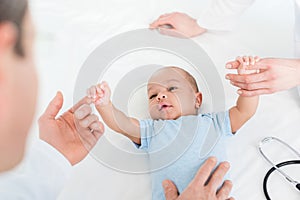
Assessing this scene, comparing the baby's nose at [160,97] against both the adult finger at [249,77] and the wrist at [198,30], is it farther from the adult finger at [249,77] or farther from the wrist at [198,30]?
the wrist at [198,30]

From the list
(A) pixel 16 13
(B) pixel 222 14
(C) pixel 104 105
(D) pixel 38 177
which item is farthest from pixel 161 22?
(A) pixel 16 13

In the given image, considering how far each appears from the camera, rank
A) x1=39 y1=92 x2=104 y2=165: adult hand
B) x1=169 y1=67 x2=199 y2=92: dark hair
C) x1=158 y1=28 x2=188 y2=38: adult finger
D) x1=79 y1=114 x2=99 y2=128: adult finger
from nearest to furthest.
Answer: x1=39 y1=92 x2=104 y2=165: adult hand < x1=79 y1=114 x2=99 y2=128: adult finger < x1=169 y1=67 x2=199 y2=92: dark hair < x1=158 y1=28 x2=188 y2=38: adult finger

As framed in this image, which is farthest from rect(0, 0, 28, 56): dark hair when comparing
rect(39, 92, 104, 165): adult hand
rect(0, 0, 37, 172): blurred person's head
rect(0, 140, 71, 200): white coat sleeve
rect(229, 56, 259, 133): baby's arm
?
rect(229, 56, 259, 133): baby's arm

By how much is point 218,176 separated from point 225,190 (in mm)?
33

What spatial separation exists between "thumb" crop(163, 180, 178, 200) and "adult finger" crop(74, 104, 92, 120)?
23 centimetres

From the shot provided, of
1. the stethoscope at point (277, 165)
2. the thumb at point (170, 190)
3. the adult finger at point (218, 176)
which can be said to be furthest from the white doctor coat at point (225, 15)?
the thumb at point (170, 190)

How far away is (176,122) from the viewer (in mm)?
1032

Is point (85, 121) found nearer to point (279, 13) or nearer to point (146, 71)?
point (146, 71)

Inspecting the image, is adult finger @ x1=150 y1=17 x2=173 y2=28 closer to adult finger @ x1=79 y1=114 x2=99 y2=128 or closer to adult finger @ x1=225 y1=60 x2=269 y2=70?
adult finger @ x1=225 y1=60 x2=269 y2=70

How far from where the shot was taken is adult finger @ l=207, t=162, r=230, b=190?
2.99 feet

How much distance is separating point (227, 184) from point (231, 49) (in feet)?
1.53

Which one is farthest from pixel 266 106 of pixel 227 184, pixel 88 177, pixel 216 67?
pixel 88 177

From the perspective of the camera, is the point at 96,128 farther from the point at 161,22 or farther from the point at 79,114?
the point at 161,22

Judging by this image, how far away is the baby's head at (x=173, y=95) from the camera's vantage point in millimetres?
1045
